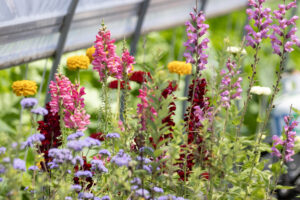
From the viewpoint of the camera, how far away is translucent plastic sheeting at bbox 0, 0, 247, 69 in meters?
3.58

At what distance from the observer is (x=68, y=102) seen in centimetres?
245

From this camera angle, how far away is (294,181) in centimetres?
454

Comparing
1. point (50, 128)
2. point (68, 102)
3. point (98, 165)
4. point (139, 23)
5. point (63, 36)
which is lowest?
point (98, 165)

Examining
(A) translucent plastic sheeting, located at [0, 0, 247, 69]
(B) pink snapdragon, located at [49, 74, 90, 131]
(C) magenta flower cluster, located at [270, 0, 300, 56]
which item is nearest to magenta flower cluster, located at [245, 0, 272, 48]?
(C) magenta flower cluster, located at [270, 0, 300, 56]

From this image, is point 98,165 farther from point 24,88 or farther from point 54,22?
point 54,22

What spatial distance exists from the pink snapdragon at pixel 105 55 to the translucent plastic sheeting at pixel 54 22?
1177 mm

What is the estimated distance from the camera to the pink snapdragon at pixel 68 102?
7.84 feet

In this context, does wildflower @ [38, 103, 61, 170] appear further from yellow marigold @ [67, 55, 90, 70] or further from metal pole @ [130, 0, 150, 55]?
metal pole @ [130, 0, 150, 55]

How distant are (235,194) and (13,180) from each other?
3.73ft

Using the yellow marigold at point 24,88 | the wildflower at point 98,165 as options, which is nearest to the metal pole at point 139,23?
the yellow marigold at point 24,88

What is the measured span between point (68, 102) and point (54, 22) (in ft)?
5.24

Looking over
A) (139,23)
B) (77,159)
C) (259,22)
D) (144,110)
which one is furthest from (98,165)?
(139,23)

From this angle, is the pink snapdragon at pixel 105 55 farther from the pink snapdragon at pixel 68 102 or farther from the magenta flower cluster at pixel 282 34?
the magenta flower cluster at pixel 282 34

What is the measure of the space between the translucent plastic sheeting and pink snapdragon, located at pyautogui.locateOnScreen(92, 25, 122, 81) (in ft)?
3.86
